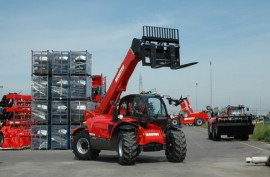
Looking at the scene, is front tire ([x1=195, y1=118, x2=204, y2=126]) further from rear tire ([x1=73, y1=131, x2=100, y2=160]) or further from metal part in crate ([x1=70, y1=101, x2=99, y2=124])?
rear tire ([x1=73, y1=131, x2=100, y2=160])

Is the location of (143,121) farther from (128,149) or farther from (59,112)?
(59,112)

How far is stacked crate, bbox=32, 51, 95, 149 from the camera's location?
74.9 ft

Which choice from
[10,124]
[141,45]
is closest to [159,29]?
[141,45]

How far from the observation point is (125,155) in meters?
15.0

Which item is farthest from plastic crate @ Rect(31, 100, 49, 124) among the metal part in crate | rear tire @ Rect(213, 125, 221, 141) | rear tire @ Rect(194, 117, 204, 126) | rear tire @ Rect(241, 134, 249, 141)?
rear tire @ Rect(194, 117, 204, 126)

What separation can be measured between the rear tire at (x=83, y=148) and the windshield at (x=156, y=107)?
298 centimetres

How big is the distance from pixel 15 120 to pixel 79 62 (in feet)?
23.7

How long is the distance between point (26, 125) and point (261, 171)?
53.4ft

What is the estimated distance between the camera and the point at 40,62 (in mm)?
23047

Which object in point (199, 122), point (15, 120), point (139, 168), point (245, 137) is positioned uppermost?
point (15, 120)

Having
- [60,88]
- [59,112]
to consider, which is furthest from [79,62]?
[59,112]

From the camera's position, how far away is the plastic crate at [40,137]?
901 inches

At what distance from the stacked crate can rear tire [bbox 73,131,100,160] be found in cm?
489

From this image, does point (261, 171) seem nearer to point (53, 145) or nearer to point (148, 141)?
point (148, 141)
